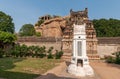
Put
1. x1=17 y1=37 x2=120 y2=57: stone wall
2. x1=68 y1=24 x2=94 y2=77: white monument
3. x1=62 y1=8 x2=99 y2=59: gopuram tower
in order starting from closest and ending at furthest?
1. x1=68 y1=24 x2=94 y2=77: white monument
2. x1=62 y1=8 x2=99 y2=59: gopuram tower
3. x1=17 y1=37 x2=120 y2=57: stone wall

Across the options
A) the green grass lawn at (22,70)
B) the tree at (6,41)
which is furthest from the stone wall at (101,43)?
the green grass lawn at (22,70)

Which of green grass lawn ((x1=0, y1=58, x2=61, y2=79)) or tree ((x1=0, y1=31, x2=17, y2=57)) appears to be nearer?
green grass lawn ((x1=0, y1=58, x2=61, y2=79))

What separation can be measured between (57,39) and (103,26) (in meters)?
17.9

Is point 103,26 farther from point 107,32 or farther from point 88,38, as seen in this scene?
point 88,38

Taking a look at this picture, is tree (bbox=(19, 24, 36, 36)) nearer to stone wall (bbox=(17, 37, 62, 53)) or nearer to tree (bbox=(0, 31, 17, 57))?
stone wall (bbox=(17, 37, 62, 53))

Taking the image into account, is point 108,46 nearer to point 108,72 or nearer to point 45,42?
point 45,42

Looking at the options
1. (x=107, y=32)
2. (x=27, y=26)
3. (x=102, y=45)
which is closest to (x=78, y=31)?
(x=102, y=45)

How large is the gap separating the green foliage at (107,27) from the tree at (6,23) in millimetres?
18360

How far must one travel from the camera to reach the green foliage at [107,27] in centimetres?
4012

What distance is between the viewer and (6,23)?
35.6 metres

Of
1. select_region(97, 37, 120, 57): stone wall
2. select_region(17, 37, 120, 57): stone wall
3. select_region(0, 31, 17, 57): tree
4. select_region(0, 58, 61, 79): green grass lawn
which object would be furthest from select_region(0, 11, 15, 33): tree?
select_region(0, 58, 61, 79): green grass lawn

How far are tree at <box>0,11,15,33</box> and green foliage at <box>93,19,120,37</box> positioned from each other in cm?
1836

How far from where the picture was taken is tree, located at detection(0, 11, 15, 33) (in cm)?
3506

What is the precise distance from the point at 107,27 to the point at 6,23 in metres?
21.4
